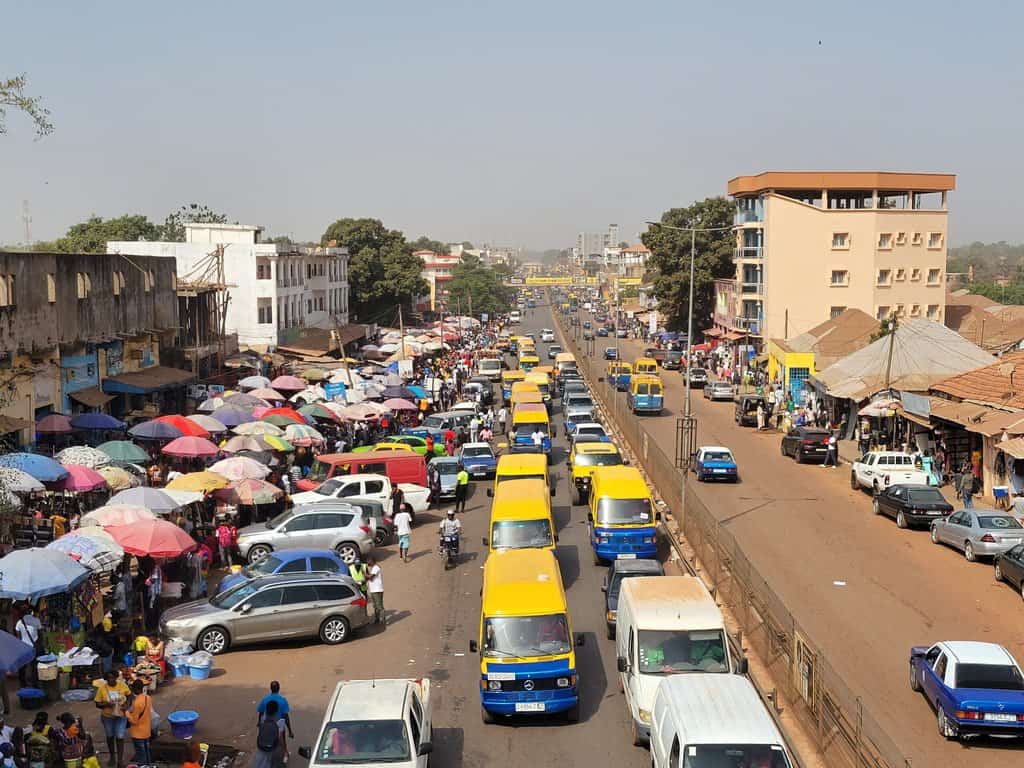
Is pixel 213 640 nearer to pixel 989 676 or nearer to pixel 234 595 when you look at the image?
pixel 234 595

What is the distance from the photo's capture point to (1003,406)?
105 feet

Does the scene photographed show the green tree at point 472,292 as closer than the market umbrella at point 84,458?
No

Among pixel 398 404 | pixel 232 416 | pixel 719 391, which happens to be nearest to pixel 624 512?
pixel 232 416

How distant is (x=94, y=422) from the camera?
3148 centimetres

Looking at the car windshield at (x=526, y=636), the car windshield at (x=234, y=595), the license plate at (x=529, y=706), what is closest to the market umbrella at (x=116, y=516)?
the car windshield at (x=234, y=595)

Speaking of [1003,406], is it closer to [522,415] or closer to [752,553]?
[752,553]

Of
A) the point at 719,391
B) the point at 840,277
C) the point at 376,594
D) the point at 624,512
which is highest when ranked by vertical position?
the point at 840,277

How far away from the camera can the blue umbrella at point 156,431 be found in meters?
30.5

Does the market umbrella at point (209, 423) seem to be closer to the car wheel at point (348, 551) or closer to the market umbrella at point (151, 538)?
the car wheel at point (348, 551)

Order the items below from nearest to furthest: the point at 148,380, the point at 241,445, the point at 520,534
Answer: the point at 520,534 → the point at 241,445 → the point at 148,380

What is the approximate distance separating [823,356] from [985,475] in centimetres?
2225

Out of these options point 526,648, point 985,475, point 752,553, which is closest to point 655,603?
point 526,648

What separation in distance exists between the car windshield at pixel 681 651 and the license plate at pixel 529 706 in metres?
1.42

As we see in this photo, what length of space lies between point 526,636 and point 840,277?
6236 centimetres
